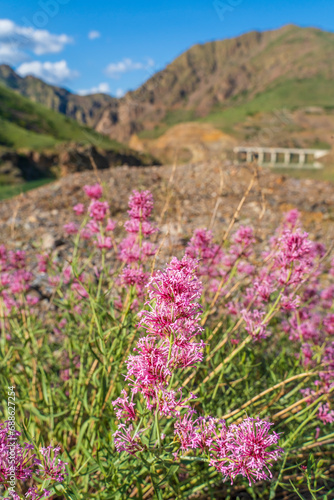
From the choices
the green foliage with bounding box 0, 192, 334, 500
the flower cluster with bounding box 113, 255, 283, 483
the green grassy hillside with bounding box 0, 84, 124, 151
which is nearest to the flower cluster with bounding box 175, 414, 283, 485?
the flower cluster with bounding box 113, 255, 283, 483

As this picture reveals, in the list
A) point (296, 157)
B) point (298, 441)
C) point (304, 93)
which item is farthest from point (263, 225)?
point (304, 93)

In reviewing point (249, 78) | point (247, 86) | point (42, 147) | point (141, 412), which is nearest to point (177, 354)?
point (141, 412)

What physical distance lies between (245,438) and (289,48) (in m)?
124

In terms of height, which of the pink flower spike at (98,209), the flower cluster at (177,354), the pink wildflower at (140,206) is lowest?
the flower cluster at (177,354)

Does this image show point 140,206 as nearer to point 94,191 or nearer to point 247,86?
point 94,191

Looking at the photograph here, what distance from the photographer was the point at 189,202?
37.9 feet

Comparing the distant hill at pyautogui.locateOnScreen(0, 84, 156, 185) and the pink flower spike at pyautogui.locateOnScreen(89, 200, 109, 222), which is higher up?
the distant hill at pyautogui.locateOnScreen(0, 84, 156, 185)

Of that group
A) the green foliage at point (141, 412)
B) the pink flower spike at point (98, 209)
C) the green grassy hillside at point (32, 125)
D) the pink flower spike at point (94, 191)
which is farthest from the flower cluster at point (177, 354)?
the green grassy hillside at point (32, 125)

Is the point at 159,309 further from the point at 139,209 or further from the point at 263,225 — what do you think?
the point at 263,225

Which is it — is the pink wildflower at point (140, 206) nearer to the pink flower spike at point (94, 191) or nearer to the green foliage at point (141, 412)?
the green foliage at point (141, 412)

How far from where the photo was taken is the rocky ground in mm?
9203

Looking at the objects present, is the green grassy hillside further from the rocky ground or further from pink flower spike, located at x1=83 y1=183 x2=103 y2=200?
pink flower spike, located at x1=83 y1=183 x2=103 y2=200

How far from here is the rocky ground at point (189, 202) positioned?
920 cm

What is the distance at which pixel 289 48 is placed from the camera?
10306cm
